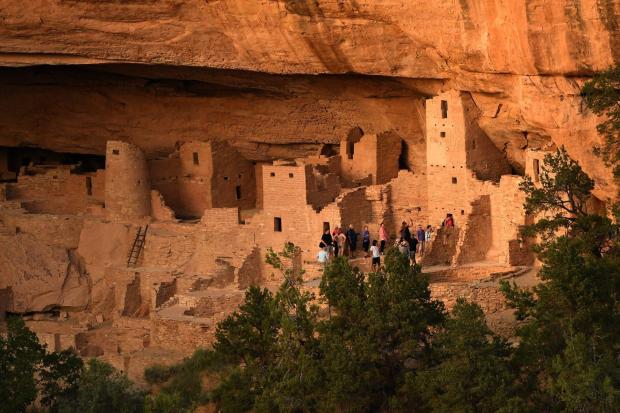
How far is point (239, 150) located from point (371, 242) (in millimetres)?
4706

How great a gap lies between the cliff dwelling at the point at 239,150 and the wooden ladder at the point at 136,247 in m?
0.06

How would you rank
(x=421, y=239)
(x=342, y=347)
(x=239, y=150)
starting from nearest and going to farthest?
(x=342, y=347)
(x=421, y=239)
(x=239, y=150)

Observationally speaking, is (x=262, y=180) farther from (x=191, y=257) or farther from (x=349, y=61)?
(x=349, y=61)

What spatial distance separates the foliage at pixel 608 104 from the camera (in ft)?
75.8

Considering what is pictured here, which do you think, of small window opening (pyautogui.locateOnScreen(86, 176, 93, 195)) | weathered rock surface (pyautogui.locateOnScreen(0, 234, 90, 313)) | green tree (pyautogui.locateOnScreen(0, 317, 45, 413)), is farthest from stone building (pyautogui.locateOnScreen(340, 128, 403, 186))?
green tree (pyautogui.locateOnScreen(0, 317, 45, 413))

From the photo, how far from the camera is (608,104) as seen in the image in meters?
23.4

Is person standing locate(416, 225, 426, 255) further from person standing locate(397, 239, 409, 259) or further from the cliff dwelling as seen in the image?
person standing locate(397, 239, 409, 259)

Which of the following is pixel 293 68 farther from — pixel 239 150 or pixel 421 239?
pixel 239 150

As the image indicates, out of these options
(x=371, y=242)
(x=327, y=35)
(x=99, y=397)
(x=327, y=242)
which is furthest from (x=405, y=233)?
(x=99, y=397)

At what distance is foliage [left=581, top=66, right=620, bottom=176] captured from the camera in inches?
909

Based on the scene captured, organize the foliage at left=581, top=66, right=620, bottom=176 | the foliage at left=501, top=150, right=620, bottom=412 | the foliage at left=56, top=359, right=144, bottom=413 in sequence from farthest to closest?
the foliage at left=56, top=359, right=144, bottom=413, the foliage at left=581, top=66, right=620, bottom=176, the foliage at left=501, top=150, right=620, bottom=412

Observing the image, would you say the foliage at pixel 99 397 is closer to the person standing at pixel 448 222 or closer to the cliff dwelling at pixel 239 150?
the cliff dwelling at pixel 239 150

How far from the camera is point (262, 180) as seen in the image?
32156 mm

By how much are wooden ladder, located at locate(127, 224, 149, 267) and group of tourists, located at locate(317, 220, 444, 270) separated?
4452mm
